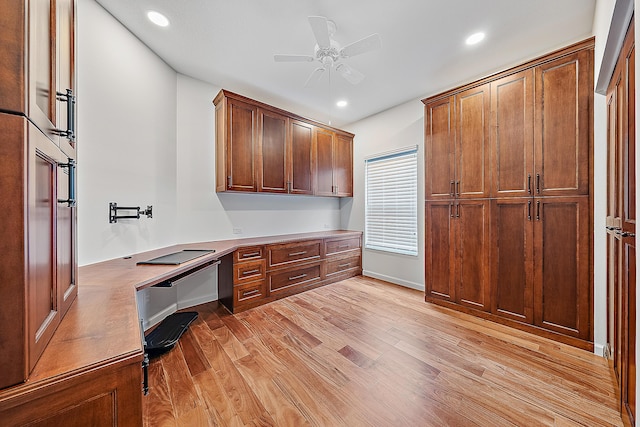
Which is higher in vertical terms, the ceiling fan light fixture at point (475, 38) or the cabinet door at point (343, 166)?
the ceiling fan light fixture at point (475, 38)

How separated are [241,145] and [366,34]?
187 cm

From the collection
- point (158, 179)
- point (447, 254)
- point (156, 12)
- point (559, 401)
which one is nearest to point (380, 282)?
point (447, 254)

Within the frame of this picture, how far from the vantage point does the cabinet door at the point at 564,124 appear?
209 cm

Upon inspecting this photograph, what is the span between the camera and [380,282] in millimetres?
4086

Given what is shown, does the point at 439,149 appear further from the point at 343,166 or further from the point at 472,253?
the point at 343,166

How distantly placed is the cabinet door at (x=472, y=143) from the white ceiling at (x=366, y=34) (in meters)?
0.47

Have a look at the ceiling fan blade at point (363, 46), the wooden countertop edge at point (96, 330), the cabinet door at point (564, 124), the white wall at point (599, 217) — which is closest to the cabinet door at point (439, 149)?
the cabinet door at point (564, 124)

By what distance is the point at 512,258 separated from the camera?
97.5 inches

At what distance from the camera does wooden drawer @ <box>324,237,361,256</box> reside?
156 inches

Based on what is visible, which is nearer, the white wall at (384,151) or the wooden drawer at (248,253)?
the wooden drawer at (248,253)

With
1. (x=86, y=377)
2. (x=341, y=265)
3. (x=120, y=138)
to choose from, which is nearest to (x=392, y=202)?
(x=341, y=265)

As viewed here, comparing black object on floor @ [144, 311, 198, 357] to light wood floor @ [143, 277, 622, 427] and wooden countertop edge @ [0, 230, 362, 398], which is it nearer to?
light wood floor @ [143, 277, 622, 427]

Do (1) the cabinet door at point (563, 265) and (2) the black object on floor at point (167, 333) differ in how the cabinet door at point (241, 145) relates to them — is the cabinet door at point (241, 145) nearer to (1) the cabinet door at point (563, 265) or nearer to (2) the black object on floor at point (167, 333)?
(2) the black object on floor at point (167, 333)

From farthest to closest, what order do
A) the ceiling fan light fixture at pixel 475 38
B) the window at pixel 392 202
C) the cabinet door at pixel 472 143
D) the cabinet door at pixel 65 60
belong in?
the window at pixel 392 202 < the cabinet door at pixel 472 143 < the ceiling fan light fixture at pixel 475 38 < the cabinet door at pixel 65 60
